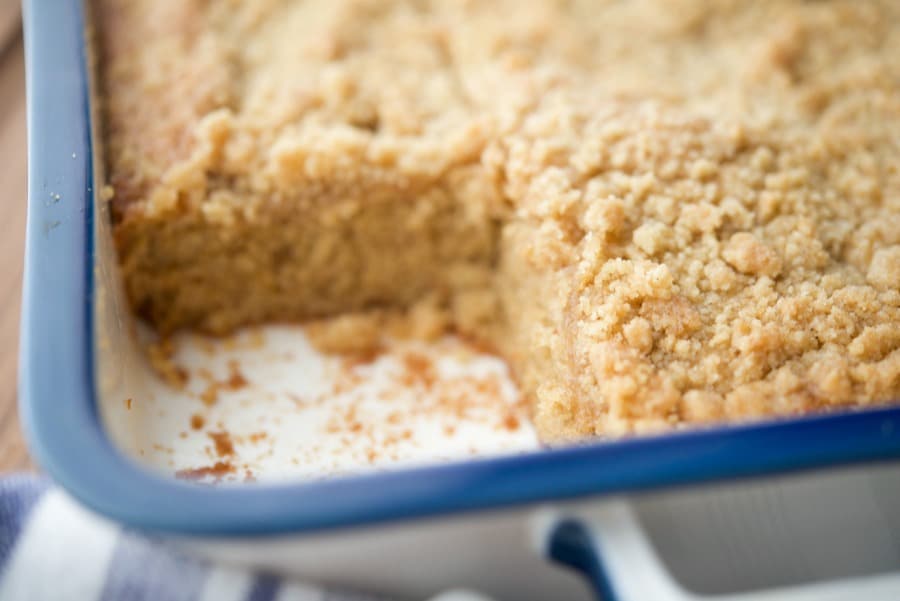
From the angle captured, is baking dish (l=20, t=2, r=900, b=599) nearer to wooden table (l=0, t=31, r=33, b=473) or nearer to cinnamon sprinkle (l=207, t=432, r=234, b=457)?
cinnamon sprinkle (l=207, t=432, r=234, b=457)

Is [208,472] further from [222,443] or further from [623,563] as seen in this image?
[623,563]

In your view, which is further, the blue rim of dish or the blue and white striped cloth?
the blue and white striped cloth

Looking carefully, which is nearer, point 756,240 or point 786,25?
point 756,240

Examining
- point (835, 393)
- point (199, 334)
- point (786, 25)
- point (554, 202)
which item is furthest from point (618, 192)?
point (199, 334)

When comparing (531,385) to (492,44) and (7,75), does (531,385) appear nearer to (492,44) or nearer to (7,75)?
(492,44)

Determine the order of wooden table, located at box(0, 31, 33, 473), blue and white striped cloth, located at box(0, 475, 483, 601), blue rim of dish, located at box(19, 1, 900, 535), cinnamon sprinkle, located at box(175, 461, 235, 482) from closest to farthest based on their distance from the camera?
blue rim of dish, located at box(19, 1, 900, 535) → blue and white striped cloth, located at box(0, 475, 483, 601) → cinnamon sprinkle, located at box(175, 461, 235, 482) → wooden table, located at box(0, 31, 33, 473)

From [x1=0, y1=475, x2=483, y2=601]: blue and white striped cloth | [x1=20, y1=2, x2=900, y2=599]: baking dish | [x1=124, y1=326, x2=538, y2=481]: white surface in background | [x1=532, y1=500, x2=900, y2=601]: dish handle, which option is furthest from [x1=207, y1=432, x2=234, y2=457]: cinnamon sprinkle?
[x1=532, y1=500, x2=900, y2=601]: dish handle
